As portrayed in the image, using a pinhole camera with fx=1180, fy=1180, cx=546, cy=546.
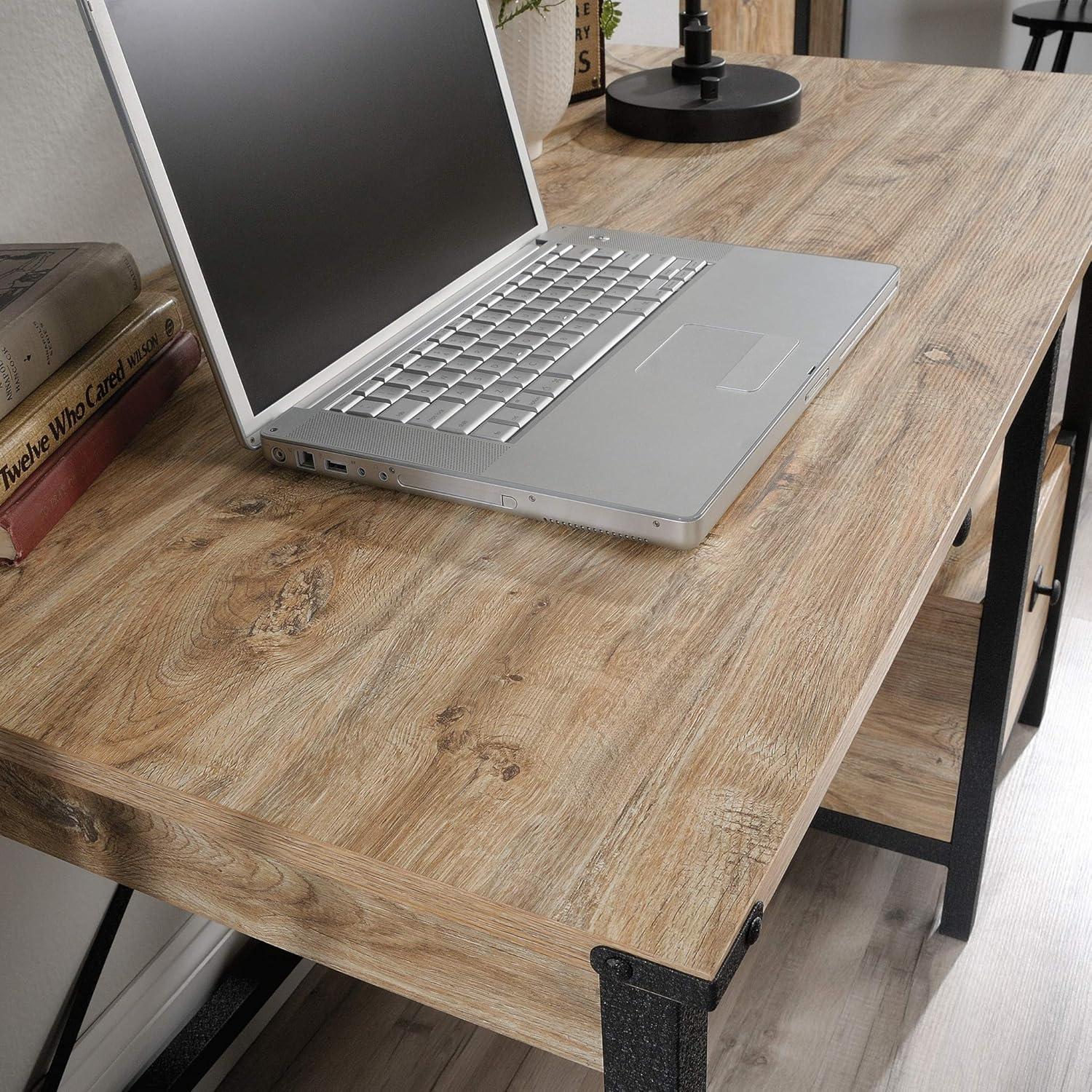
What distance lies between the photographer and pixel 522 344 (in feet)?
2.40

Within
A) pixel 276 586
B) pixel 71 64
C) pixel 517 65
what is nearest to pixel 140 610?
pixel 276 586

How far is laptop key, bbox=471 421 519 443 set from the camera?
0.64 m

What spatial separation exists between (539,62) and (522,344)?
0.47 meters

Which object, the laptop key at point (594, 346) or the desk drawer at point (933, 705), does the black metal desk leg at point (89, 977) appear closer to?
the laptop key at point (594, 346)

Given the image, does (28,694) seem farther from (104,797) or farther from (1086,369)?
(1086,369)

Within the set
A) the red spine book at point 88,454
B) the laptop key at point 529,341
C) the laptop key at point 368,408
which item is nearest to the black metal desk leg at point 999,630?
the laptop key at point 529,341

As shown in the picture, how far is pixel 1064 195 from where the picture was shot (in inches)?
37.7

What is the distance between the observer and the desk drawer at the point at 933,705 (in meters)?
1.13

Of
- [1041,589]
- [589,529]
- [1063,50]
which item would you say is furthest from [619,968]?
[1063,50]

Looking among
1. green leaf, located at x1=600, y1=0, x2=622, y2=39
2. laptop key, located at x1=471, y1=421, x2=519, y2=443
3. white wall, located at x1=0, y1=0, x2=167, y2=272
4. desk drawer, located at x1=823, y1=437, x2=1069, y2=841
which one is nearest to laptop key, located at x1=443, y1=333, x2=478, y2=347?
laptop key, located at x1=471, y1=421, x2=519, y2=443

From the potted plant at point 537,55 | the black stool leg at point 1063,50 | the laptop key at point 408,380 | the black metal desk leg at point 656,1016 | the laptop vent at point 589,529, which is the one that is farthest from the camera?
the black stool leg at point 1063,50

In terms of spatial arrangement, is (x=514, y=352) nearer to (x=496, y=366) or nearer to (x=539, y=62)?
(x=496, y=366)

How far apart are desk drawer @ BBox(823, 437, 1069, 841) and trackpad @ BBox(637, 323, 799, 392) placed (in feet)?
1.63

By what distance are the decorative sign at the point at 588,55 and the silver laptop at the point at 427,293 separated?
437 mm
